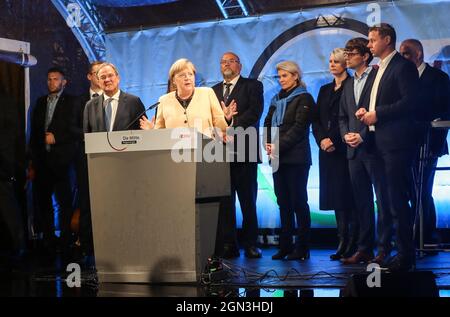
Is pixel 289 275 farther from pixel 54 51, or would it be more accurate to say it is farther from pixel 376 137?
pixel 54 51

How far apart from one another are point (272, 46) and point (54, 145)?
2.64 metres

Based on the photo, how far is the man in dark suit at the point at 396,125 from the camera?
14.9ft

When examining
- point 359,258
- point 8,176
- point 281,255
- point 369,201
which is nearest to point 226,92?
point 281,255

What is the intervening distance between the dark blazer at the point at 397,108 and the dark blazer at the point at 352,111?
230 mm

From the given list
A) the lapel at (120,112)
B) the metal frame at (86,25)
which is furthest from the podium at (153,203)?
the metal frame at (86,25)

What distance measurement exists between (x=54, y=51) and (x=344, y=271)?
4.35 metres

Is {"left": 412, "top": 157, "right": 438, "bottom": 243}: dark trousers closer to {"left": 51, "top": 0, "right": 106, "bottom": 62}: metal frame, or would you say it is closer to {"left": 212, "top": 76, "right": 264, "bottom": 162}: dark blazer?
{"left": 212, "top": 76, "right": 264, "bottom": 162}: dark blazer

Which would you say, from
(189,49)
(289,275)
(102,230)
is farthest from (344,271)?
(189,49)

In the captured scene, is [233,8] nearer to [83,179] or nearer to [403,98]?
[83,179]

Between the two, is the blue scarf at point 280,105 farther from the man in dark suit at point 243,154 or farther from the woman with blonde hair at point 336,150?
the woman with blonde hair at point 336,150

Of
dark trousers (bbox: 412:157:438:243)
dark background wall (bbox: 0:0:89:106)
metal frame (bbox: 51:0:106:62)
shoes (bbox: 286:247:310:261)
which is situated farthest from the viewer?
metal frame (bbox: 51:0:106:62)

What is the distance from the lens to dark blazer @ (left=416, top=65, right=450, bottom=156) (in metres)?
5.93

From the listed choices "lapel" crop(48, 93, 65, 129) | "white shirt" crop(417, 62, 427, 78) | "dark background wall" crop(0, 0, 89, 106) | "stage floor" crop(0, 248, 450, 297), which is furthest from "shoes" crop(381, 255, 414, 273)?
"dark background wall" crop(0, 0, 89, 106)

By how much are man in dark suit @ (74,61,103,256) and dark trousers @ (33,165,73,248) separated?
286 millimetres
